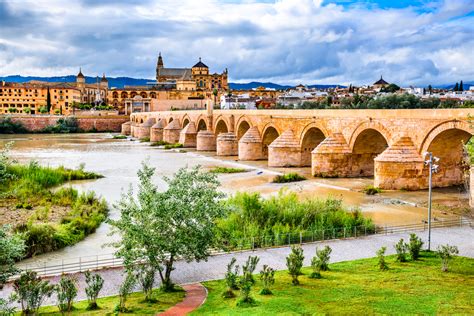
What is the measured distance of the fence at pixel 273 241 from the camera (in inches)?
429

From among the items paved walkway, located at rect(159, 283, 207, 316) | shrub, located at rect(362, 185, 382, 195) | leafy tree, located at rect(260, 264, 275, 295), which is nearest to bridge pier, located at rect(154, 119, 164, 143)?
shrub, located at rect(362, 185, 382, 195)

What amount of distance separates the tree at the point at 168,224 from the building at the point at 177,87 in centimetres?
8443

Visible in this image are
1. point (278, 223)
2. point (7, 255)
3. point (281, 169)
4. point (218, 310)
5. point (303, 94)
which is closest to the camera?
point (7, 255)

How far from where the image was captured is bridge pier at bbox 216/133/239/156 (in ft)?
125

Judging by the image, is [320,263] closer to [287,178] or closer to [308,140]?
[287,178]

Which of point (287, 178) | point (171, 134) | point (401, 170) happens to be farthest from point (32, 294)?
point (171, 134)

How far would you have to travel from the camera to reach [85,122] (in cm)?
7419

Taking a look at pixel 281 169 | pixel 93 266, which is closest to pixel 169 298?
pixel 93 266

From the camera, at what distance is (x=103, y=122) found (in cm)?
7675

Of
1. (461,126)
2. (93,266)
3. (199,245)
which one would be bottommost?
(93,266)

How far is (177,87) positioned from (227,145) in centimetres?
7048

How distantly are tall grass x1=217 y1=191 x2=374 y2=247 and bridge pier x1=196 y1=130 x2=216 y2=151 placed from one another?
28.1 metres

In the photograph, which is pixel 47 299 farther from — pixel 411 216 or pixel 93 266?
pixel 411 216

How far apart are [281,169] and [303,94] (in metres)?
56.3
